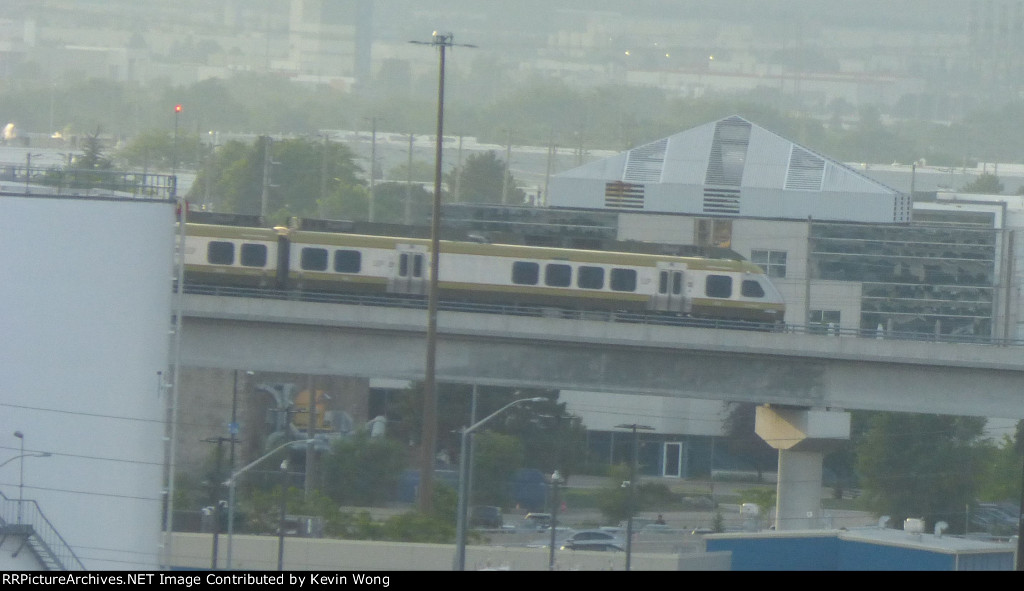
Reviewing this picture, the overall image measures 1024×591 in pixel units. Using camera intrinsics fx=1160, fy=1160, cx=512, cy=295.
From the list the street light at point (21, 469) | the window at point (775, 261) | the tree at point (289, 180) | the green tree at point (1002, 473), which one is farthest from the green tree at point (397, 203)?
the street light at point (21, 469)

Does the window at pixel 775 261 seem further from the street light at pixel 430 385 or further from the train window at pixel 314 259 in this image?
the train window at pixel 314 259

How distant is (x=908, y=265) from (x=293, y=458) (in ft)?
88.3

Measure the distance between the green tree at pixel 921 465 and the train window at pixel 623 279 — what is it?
10.7 meters

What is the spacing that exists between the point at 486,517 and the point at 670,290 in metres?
7.13

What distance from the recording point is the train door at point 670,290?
26844 millimetres

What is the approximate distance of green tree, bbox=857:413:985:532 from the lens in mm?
32125

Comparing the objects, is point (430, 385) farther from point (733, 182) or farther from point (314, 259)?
point (733, 182)

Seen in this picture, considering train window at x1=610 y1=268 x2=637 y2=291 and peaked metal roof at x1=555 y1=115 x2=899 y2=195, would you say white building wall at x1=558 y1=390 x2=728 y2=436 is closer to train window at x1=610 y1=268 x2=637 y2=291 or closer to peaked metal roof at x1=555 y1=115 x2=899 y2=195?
peaked metal roof at x1=555 y1=115 x2=899 y2=195

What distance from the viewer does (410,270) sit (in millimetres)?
27438

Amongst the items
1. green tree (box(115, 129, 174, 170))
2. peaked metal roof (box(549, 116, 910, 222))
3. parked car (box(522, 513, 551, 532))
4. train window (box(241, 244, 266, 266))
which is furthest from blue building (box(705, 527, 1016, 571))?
green tree (box(115, 129, 174, 170))

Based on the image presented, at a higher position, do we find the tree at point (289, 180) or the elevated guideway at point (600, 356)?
the tree at point (289, 180)
